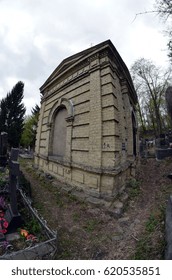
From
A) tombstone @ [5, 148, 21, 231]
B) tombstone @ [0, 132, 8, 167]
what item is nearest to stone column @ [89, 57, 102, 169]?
tombstone @ [5, 148, 21, 231]

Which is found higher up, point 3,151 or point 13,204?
point 3,151

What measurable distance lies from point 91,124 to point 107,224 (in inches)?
139

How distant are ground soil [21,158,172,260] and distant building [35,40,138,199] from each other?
2.55 feet

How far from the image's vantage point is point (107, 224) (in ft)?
14.6

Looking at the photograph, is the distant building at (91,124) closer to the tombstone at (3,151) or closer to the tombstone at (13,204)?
the tombstone at (3,151)

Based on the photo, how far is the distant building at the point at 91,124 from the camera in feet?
19.0

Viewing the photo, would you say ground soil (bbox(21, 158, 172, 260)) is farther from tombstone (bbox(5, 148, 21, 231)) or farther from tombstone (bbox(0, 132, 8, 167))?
tombstone (bbox(0, 132, 8, 167))

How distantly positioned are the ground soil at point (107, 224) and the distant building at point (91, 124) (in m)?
0.78

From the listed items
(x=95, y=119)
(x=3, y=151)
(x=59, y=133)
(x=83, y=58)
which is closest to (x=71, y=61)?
(x=83, y=58)

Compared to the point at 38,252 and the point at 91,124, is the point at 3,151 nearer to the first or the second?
the point at 91,124

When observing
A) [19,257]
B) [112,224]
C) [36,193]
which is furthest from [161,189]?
[19,257]

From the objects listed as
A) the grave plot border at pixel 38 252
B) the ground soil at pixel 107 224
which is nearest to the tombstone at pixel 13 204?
the grave plot border at pixel 38 252

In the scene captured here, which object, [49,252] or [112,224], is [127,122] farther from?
[49,252]

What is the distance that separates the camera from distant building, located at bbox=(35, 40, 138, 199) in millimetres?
5781
